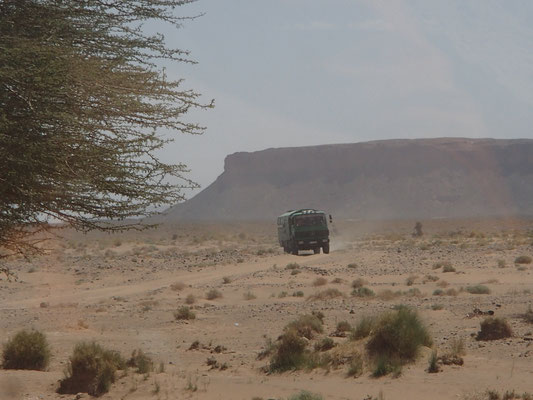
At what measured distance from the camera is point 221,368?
45.2ft

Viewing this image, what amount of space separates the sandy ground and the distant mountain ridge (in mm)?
89537

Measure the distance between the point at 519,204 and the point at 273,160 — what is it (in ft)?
165

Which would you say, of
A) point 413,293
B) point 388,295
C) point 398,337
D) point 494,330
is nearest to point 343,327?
point 494,330

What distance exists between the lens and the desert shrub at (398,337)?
43.7 feet

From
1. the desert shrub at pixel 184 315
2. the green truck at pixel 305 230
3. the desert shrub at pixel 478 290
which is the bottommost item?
the desert shrub at pixel 478 290

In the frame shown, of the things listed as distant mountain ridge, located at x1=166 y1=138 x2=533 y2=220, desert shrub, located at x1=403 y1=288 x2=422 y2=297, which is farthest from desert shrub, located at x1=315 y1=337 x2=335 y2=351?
distant mountain ridge, located at x1=166 y1=138 x2=533 y2=220

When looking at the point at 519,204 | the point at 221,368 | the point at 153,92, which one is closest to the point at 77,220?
the point at 153,92

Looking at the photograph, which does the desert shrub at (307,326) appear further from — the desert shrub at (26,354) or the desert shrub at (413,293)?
the desert shrub at (413,293)

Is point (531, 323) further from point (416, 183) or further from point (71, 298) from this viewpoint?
point (416, 183)

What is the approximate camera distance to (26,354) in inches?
539

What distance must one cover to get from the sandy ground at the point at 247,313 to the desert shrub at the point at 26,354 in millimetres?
316

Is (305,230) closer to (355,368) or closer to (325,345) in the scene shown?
(325,345)

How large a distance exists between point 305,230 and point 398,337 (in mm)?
29266

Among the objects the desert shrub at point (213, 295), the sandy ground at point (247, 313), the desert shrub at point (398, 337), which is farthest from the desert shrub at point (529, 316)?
the desert shrub at point (213, 295)
